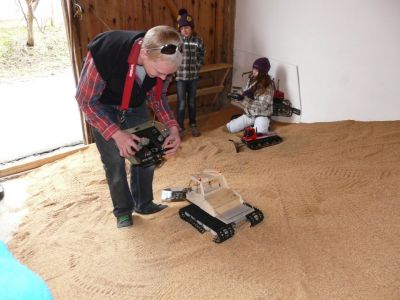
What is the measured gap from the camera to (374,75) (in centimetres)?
349

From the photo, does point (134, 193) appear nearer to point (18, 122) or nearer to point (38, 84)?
point (18, 122)

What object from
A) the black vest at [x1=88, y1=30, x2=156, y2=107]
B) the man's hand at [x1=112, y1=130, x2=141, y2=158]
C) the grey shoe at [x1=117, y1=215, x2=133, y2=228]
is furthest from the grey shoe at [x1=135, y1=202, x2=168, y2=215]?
the black vest at [x1=88, y1=30, x2=156, y2=107]

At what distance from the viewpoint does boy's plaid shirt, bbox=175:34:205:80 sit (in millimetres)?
3955

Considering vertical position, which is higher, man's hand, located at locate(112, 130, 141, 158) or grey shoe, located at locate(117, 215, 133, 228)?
man's hand, located at locate(112, 130, 141, 158)

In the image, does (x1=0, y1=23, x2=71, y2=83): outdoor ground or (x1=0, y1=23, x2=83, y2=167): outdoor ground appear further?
(x1=0, y1=23, x2=71, y2=83): outdoor ground

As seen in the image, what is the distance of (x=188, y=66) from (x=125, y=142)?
2.25m

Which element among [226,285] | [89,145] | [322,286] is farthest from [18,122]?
[322,286]

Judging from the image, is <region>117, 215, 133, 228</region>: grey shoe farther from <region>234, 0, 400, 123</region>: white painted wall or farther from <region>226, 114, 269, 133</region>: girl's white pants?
<region>234, 0, 400, 123</region>: white painted wall

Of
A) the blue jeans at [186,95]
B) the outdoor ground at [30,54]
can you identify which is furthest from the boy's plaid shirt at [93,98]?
the outdoor ground at [30,54]

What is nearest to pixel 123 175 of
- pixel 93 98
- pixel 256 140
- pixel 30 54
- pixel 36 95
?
pixel 93 98

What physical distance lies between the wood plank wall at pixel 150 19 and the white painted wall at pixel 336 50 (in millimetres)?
383

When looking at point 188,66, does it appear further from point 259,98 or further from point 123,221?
point 123,221

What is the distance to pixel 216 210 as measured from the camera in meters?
2.32

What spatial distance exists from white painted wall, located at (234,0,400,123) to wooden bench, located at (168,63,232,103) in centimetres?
→ 57
